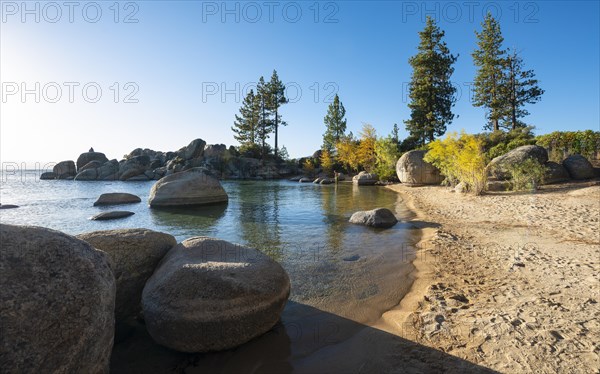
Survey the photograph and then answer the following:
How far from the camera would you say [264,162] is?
56.7m

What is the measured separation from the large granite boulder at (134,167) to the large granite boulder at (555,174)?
184 feet

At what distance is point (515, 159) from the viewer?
1883 centimetres

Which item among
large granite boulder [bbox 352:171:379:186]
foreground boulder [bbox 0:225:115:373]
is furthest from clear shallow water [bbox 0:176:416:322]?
large granite boulder [bbox 352:171:379:186]

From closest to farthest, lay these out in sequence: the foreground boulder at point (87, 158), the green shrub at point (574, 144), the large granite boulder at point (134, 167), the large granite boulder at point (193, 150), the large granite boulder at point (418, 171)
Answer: the green shrub at point (574, 144) → the large granite boulder at point (418, 171) → the large granite boulder at point (134, 167) → the large granite boulder at point (193, 150) → the foreground boulder at point (87, 158)

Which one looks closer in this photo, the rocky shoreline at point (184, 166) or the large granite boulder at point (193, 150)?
the rocky shoreline at point (184, 166)

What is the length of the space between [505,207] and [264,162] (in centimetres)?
4708

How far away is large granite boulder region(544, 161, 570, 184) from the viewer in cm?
1772

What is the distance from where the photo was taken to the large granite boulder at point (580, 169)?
1780 centimetres

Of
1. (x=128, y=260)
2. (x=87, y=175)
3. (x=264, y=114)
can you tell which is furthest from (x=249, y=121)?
(x=128, y=260)

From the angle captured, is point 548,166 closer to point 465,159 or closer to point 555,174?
point 555,174

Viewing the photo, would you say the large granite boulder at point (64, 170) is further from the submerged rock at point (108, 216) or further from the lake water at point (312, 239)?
the submerged rock at point (108, 216)

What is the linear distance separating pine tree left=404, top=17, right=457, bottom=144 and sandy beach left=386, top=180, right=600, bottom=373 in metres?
32.7

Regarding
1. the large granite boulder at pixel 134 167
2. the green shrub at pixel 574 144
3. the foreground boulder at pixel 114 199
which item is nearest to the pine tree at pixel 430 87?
the green shrub at pixel 574 144

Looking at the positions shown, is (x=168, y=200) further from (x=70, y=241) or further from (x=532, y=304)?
(x=532, y=304)
